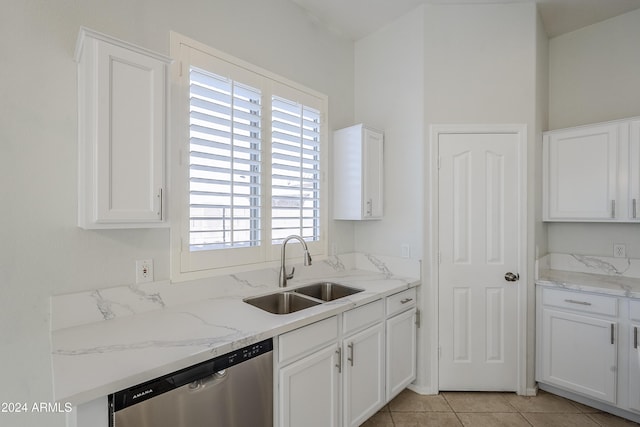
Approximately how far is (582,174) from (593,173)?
0.07 meters

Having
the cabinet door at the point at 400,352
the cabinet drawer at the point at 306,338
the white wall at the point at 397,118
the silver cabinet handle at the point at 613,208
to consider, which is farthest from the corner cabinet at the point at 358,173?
the silver cabinet handle at the point at 613,208

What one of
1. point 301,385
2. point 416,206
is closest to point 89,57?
point 301,385

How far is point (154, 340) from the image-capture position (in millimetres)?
1271

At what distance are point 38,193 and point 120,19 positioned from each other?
0.95 meters

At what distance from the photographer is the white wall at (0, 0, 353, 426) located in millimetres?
1262

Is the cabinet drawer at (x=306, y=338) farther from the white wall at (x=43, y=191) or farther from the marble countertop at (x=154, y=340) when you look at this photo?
the white wall at (x=43, y=191)

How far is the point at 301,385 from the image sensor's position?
5.22 ft

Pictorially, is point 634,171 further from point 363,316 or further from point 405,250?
point 363,316

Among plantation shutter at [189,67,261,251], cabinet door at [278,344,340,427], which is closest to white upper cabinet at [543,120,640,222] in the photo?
cabinet door at [278,344,340,427]

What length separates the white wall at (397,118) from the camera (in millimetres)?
2512

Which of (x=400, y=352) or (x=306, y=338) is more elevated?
(x=306, y=338)

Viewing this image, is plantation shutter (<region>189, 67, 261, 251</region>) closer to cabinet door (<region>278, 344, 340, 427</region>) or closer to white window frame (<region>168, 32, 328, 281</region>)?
white window frame (<region>168, 32, 328, 281</region>)

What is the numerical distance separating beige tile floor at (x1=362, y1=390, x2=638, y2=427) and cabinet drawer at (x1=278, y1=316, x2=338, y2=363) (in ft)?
3.03

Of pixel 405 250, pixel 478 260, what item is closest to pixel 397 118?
pixel 405 250
